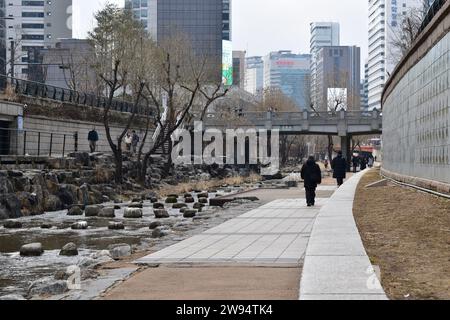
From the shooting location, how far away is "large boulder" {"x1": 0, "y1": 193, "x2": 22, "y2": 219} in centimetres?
2248

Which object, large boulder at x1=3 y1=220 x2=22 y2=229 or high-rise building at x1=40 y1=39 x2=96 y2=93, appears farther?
high-rise building at x1=40 y1=39 x2=96 y2=93

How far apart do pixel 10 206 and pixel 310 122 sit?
165 ft

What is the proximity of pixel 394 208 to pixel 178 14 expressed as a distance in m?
129

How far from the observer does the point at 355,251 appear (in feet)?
29.6

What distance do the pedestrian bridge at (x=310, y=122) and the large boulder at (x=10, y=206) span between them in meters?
45.1

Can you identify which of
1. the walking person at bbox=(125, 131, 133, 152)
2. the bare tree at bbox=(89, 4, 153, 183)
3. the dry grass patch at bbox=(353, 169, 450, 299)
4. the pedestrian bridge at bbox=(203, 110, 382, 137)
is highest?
the bare tree at bbox=(89, 4, 153, 183)

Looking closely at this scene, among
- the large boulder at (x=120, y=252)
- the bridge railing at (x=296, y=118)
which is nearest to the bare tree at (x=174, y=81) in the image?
the bridge railing at (x=296, y=118)

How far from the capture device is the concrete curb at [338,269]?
6.43 meters

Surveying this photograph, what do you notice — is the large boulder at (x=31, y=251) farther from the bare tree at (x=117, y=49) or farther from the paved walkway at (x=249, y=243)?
the bare tree at (x=117, y=49)

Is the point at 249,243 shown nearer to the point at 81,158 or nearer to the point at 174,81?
the point at 81,158

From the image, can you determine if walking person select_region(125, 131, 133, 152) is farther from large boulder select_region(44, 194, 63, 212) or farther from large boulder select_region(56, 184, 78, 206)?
large boulder select_region(44, 194, 63, 212)

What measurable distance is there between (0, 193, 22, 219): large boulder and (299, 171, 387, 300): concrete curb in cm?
1378

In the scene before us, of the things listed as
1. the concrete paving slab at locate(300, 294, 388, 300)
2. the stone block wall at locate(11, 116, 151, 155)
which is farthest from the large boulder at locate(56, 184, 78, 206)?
the concrete paving slab at locate(300, 294, 388, 300)

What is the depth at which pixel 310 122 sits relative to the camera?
229ft
